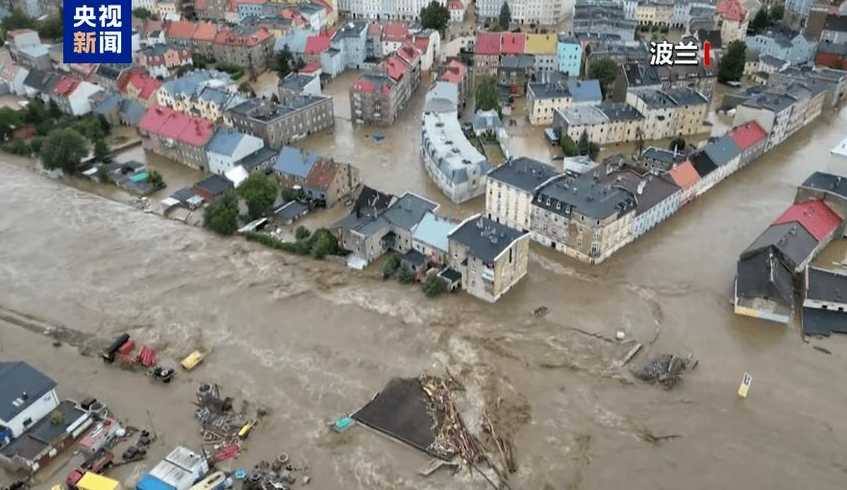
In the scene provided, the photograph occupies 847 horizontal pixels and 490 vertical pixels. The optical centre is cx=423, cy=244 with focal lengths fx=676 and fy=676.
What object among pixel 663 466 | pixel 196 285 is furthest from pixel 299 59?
pixel 663 466

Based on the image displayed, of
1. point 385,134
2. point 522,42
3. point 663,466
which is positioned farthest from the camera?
point 522,42

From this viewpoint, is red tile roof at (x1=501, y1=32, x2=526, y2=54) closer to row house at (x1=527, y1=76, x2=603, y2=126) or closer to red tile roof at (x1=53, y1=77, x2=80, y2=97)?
row house at (x1=527, y1=76, x2=603, y2=126)

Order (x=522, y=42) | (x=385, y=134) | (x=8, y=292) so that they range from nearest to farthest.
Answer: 1. (x=8, y=292)
2. (x=385, y=134)
3. (x=522, y=42)

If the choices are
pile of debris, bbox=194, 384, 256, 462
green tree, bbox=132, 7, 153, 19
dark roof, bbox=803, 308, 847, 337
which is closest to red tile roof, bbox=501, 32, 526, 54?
dark roof, bbox=803, 308, 847, 337

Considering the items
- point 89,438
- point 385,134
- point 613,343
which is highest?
point 385,134

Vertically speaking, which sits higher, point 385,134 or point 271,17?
point 271,17

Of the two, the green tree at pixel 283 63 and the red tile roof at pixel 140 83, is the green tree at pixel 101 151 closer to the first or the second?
the red tile roof at pixel 140 83

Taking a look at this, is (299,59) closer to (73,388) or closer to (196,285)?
(196,285)

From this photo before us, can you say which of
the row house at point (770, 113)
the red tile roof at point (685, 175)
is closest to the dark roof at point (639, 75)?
the row house at point (770, 113)

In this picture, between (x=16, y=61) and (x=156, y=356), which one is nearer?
(x=156, y=356)
